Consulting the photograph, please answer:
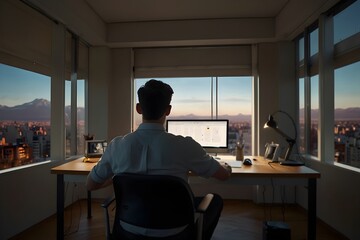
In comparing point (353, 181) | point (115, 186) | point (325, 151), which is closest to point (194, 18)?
point (325, 151)

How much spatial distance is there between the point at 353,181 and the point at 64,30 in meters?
3.55

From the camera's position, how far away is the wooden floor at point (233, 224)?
8.64 ft

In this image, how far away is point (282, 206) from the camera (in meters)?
3.61

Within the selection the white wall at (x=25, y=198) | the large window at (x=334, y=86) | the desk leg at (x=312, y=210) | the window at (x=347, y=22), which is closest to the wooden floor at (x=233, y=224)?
the white wall at (x=25, y=198)

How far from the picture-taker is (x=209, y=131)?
2.84 metres

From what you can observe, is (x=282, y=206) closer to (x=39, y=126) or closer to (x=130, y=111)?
(x=130, y=111)

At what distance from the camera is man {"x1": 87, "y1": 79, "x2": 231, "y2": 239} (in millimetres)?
1217

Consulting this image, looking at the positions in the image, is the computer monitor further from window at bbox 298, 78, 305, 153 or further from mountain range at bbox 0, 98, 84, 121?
mountain range at bbox 0, 98, 84, 121

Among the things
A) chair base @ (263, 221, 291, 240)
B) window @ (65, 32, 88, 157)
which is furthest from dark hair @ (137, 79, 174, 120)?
window @ (65, 32, 88, 157)

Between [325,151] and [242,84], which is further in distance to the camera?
[242,84]

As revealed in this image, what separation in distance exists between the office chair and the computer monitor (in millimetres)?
1555

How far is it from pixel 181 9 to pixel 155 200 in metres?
2.82

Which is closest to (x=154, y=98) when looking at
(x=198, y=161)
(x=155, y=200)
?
(x=198, y=161)

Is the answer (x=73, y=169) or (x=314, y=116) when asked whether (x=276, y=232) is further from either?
(x=73, y=169)
